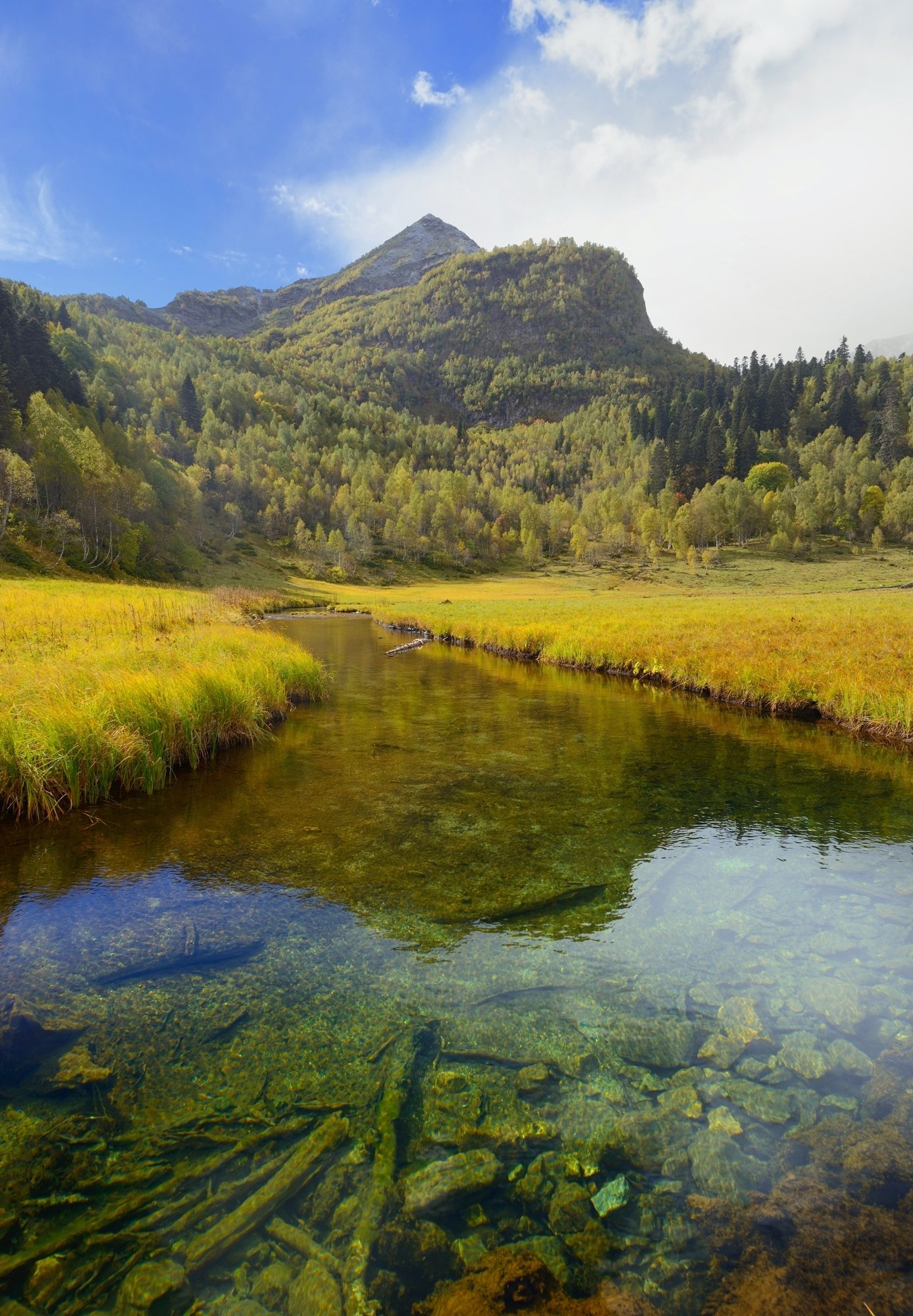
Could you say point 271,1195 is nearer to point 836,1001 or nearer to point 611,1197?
point 611,1197

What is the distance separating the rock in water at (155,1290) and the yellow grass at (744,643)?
18.9 metres

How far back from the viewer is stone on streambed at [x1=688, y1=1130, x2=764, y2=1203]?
13.3 ft

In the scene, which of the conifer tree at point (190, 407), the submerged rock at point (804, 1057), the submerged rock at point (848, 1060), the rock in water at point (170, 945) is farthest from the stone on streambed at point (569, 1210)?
the conifer tree at point (190, 407)

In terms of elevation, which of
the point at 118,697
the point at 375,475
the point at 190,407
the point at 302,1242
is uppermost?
the point at 190,407

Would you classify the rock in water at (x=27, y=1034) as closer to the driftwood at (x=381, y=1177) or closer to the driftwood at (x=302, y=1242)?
the driftwood at (x=302, y=1242)

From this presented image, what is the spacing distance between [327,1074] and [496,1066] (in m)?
1.46

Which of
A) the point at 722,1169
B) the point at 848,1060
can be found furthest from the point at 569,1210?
the point at 848,1060

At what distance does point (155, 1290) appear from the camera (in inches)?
132

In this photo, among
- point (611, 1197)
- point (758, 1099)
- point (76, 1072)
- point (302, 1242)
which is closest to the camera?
point (302, 1242)

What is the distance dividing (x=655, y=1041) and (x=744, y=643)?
23.5 metres

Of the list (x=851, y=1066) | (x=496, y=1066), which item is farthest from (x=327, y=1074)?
(x=851, y=1066)

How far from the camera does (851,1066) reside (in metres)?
5.16

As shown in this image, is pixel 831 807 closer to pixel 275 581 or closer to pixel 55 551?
pixel 55 551

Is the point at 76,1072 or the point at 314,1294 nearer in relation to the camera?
the point at 314,1294
